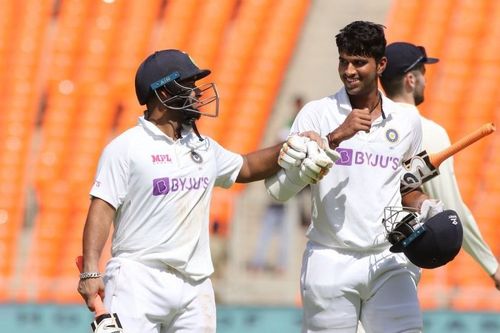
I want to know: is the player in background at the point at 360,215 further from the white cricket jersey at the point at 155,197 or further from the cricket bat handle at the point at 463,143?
the white cricket jersey at the point at 155,197

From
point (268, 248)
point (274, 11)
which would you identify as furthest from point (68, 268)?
point (274, 11)

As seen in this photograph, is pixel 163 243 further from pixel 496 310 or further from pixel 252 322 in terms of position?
pixel 496 310

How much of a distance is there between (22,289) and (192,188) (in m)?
4.52

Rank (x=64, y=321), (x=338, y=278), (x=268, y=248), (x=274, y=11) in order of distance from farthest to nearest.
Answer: (x=274, y=11)
(x=268, y=248)
(x=64, y=321)
(x=338, y=278)

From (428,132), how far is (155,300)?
68.4 inches

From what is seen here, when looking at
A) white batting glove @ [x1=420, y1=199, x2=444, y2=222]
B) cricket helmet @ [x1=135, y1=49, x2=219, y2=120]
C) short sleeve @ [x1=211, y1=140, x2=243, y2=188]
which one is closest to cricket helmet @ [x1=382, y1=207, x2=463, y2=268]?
white batting glove @ [x1=420, y1=199, x2=444, y2=222]

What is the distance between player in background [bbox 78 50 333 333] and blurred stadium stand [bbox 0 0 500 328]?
15.8 feet

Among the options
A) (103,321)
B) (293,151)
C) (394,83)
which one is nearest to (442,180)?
(394,83)

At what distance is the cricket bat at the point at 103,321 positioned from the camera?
15.4ft

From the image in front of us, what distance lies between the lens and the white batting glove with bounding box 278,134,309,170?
4.97m

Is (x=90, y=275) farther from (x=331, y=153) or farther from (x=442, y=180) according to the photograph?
(x=442, y=180)

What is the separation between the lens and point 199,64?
10961 mm

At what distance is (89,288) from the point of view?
4781 millimetres

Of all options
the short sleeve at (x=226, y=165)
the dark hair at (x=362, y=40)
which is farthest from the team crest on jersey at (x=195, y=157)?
the dark hair at (x=362, y=40)
